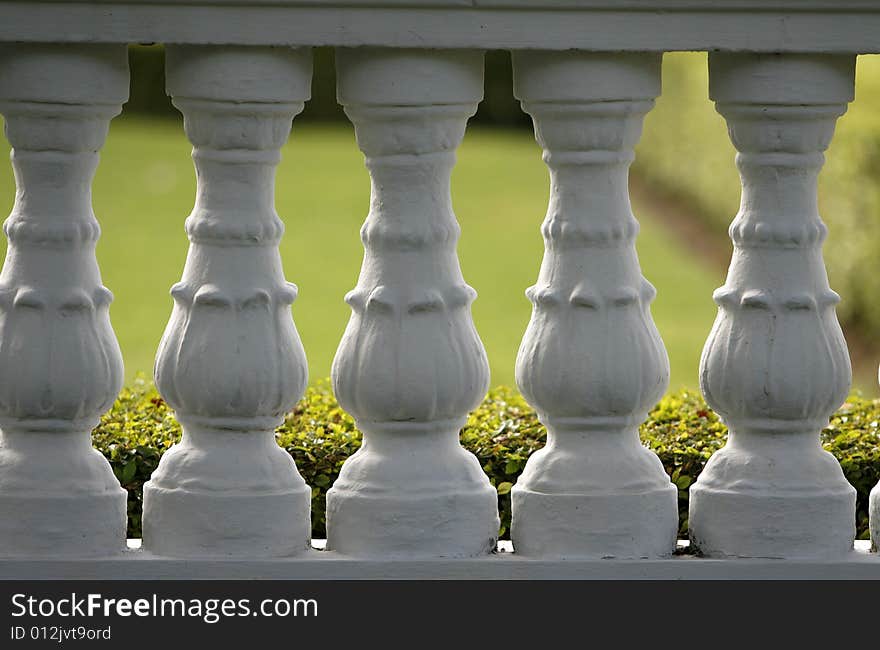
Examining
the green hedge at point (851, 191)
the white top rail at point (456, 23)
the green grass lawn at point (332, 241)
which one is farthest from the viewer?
the green grass lawn at point (332, 241)

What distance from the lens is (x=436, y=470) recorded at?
2047 mm

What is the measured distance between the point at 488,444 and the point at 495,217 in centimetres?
1227

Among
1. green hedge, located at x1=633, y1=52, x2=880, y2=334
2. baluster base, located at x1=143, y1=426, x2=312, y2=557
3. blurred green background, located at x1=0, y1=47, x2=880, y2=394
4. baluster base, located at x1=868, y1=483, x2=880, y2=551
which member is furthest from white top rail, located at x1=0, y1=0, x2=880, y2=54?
blurred green background, located at x1=0, y1=47, x2=880, y2=394

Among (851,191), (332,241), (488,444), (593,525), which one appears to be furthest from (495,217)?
(593,525)

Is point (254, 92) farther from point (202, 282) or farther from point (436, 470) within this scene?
point (436, 470)

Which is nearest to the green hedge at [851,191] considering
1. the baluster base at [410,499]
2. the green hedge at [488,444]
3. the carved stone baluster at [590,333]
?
the green hedge at [488,444]

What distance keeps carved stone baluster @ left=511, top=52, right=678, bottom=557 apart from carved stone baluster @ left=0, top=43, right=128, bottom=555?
1.98 feet

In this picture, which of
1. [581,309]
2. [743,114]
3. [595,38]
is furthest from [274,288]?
[743,114]

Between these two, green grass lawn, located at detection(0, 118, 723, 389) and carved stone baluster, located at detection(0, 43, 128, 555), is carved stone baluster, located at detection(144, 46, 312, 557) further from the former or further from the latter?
green grass lawn, located at detection(0, 118, 723, 389)

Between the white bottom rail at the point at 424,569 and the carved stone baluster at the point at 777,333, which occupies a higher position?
the carved stone baluster at the point at 777,333

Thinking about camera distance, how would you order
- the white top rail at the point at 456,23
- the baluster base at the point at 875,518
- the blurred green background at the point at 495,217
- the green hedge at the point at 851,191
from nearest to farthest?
the white top rail at the point at 456,23
the baluster base at the point at 875,518
the green hedge at the point at 851,191
the blurred green background at the point at 495,217

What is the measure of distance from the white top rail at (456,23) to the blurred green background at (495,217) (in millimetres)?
5645

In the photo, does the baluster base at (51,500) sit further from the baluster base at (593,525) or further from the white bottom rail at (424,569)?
the baluster base at (593,525)

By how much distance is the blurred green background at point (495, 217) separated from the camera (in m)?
8.33
